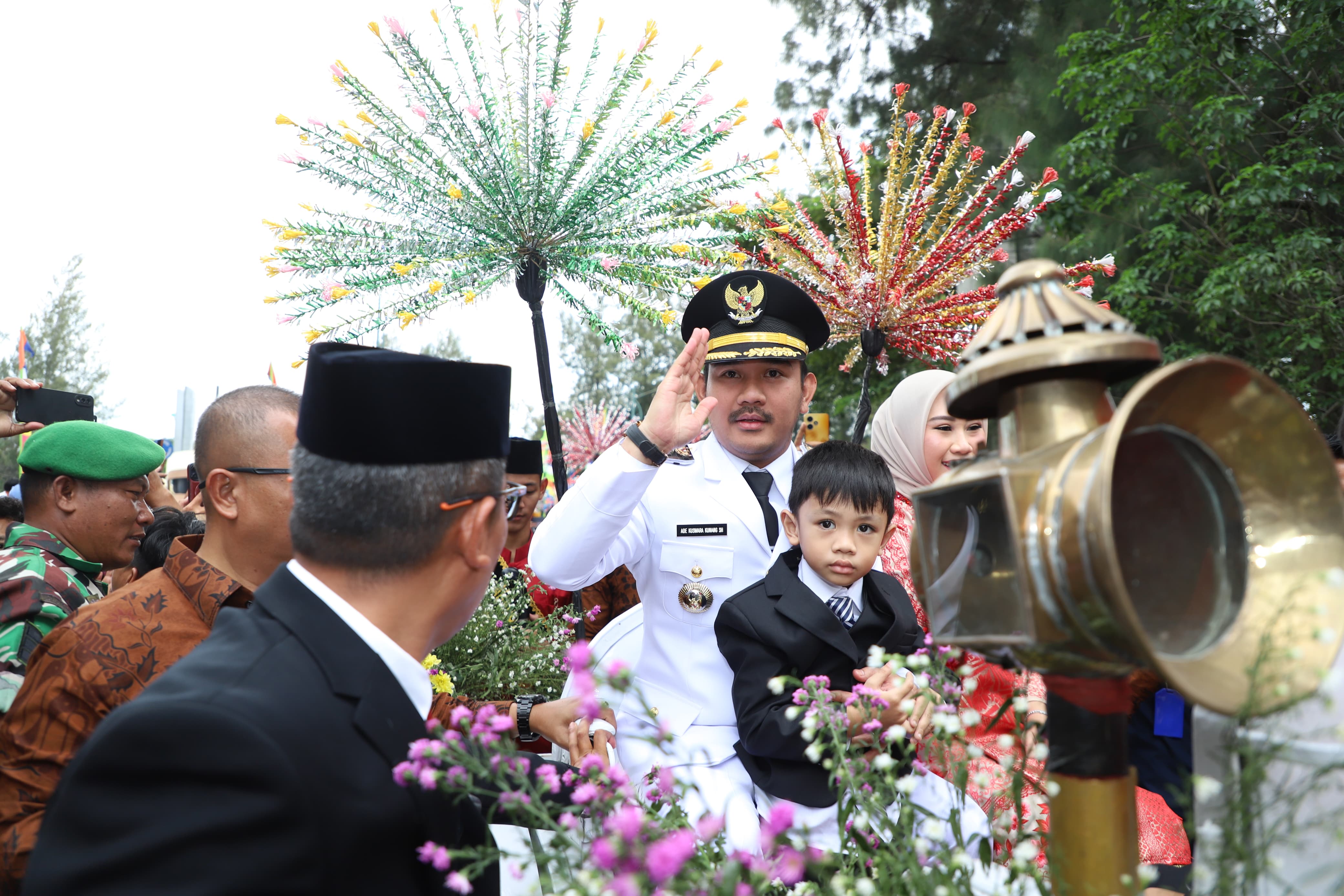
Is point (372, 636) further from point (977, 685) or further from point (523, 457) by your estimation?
point (523, 457)

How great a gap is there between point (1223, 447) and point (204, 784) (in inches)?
54.5

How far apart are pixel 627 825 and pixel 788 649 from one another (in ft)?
5.60

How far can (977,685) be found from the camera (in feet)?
7.84

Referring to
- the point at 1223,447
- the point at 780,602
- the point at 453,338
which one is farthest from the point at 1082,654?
the point at 453,338

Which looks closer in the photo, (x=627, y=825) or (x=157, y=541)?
(x=627, y=825)

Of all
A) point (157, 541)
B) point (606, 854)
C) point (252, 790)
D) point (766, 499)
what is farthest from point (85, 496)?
point (606, 854)

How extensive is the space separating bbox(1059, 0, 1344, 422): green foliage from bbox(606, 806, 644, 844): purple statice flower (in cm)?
846

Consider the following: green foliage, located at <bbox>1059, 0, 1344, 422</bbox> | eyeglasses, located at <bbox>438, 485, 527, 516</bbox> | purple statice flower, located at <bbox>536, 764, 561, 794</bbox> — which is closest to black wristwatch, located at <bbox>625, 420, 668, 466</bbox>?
eyeglasses, located at <bbox>438, 485, 527, 516</bbox>

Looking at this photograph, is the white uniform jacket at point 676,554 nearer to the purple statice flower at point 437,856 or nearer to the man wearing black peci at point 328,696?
the man wearing black peci at point 328,696

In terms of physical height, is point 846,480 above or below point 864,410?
below

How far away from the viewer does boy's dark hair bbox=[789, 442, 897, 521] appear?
281cm

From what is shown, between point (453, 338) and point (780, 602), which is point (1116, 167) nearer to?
point (780, 602)

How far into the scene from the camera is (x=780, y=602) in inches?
106

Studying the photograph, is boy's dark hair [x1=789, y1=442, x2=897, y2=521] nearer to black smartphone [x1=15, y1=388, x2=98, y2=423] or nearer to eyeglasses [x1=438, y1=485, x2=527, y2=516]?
eyeglasses [x1=438, y1=485, x2=527, y2=516]
